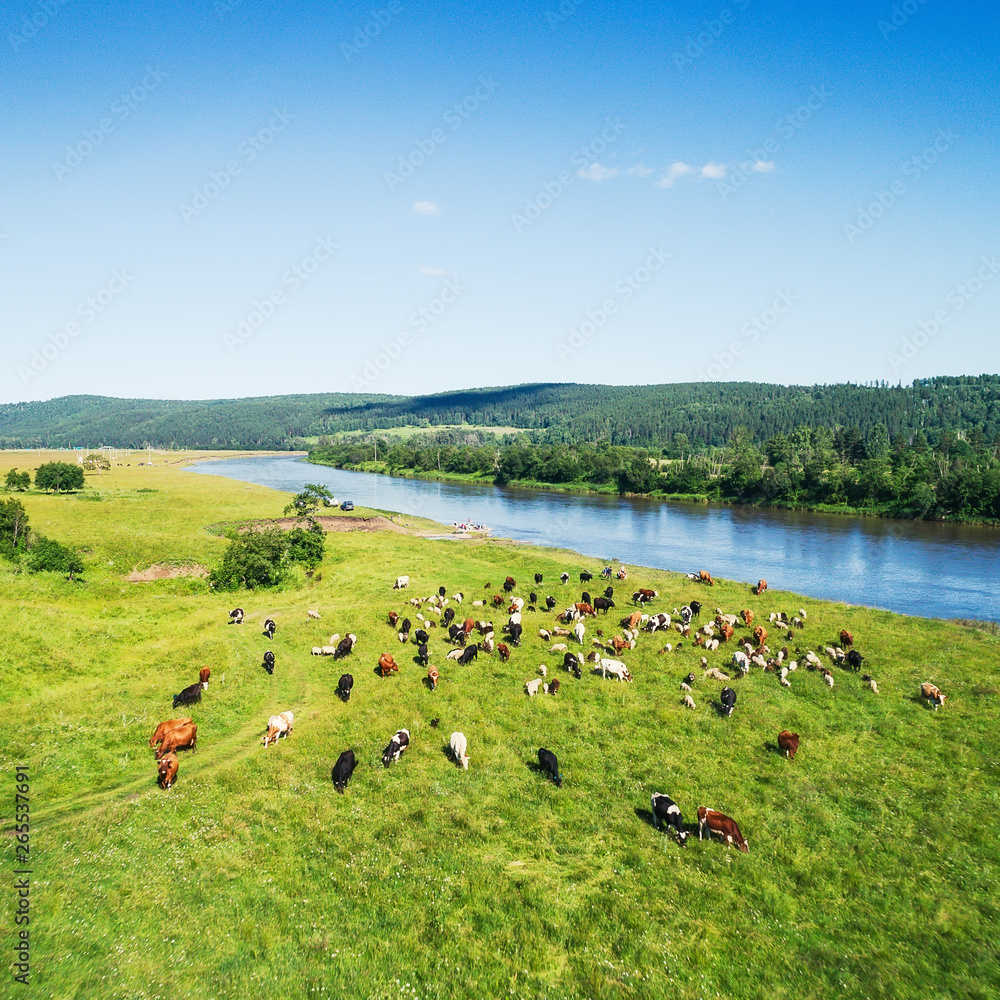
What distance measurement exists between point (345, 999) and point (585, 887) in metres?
4.88

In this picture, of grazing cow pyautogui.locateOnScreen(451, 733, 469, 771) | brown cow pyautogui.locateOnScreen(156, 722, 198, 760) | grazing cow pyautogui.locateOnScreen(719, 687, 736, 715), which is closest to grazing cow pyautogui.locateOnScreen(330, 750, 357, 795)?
grazing cow pyautogui.locateOnScreen(451, 733, 469, 771)

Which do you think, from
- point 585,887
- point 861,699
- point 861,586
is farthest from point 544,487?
point 585,887

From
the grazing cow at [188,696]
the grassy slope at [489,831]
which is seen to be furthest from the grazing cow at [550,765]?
the grazing cow at [188,696]

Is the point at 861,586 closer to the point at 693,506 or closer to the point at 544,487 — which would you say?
the point at 693,506

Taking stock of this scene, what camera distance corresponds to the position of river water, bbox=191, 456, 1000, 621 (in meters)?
46.9

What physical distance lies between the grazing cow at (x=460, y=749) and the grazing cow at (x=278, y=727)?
513 centimetres

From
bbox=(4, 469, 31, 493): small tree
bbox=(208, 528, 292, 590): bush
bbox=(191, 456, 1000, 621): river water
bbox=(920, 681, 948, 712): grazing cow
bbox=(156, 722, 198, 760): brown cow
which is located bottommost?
bbox=(191, 456, 1000, 621): river water

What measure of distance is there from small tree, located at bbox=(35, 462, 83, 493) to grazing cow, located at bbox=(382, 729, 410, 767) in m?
Answer: 86.4

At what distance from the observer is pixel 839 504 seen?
93.2 metres

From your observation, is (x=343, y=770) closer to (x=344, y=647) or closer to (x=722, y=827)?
(x=722, y=827)

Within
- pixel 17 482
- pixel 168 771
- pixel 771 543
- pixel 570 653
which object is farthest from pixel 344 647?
pixel 17 482

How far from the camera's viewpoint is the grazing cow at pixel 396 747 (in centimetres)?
1599

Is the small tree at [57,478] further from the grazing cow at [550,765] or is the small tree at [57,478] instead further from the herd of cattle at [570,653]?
the grazing cow at [550,765]

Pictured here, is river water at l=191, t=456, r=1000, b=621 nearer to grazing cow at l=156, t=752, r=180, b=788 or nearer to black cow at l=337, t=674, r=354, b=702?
black cow at l=337, t=674, r=354, b=702
